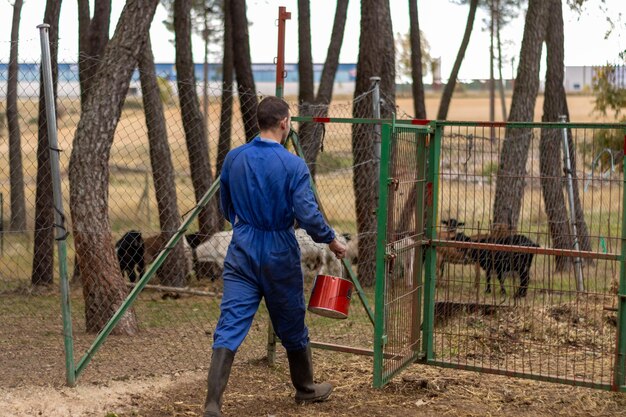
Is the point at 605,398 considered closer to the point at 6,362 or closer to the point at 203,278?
the point at 6,362

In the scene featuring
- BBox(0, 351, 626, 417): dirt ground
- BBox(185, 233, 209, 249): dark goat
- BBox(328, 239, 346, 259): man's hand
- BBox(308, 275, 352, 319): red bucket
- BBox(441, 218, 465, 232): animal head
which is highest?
BBox(328, 239, 346, 259): man's hand

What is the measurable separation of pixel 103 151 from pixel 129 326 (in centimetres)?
162

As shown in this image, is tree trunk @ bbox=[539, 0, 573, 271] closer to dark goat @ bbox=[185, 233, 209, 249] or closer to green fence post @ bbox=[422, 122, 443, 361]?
dark goat @ bbox=[185, 233, 209, 249]

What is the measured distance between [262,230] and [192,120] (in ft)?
27.7

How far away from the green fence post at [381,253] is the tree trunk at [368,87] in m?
6.27

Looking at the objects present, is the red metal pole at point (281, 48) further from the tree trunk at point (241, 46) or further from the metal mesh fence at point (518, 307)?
the tree trunk at point (241, 46)

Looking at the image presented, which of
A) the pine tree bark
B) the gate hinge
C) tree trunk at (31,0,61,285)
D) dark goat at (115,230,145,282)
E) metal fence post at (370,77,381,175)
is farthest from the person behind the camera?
the pine tree bark

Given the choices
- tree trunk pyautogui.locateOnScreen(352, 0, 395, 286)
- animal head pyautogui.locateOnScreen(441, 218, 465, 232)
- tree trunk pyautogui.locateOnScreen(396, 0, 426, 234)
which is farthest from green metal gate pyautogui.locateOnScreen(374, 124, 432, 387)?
tree trunk pyautogui.locateOnScreen(396, 0, 426, 234)

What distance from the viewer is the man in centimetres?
562

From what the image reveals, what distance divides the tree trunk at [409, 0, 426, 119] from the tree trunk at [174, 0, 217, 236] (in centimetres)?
566

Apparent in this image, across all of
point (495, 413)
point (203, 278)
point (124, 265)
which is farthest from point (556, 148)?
point (495, 413)

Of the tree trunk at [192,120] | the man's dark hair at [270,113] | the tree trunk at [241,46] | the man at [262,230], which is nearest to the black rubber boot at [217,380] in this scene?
the man at [262,230]

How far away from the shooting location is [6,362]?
7.21m

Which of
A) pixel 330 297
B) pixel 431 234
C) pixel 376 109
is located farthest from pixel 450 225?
pixel 330 297
